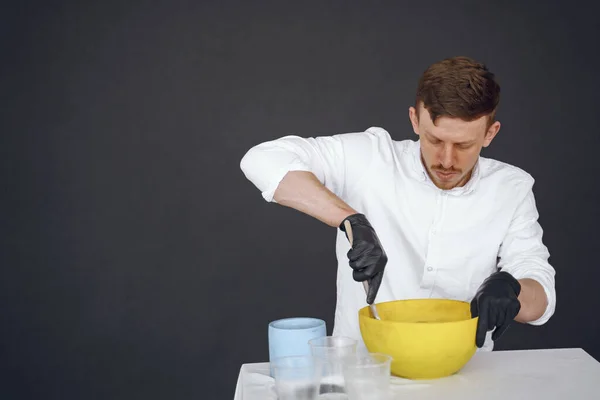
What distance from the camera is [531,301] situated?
165 centimetres

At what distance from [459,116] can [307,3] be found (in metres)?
1.85

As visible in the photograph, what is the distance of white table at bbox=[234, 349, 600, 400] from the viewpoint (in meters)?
1.31

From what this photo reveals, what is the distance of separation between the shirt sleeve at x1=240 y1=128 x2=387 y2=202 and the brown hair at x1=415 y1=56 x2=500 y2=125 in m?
0.30

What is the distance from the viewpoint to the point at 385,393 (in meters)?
1.22

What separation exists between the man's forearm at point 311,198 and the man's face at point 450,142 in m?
0.32

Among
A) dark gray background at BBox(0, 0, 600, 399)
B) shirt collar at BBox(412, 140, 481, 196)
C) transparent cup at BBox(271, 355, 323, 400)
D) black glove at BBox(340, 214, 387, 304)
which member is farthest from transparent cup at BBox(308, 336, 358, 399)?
dark gray background at BBox(0, 0, 600, 399)

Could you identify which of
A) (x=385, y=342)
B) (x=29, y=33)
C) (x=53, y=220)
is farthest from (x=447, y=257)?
(x=29, y=33)

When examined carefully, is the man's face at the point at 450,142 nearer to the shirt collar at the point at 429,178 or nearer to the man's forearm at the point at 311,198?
the shirt collar at the point at 429,178

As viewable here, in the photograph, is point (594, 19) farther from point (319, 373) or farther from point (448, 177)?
point (319, 373)

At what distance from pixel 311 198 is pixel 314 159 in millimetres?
288

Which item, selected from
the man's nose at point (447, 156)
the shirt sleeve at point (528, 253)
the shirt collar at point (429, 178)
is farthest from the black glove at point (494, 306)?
the shirt collar at point (429, 178)

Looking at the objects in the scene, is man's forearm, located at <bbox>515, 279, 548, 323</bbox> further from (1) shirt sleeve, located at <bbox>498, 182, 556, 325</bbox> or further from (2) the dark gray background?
(2) the dark gray background

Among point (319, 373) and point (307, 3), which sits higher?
point (307, 3)

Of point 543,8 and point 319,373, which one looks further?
point 543,8
